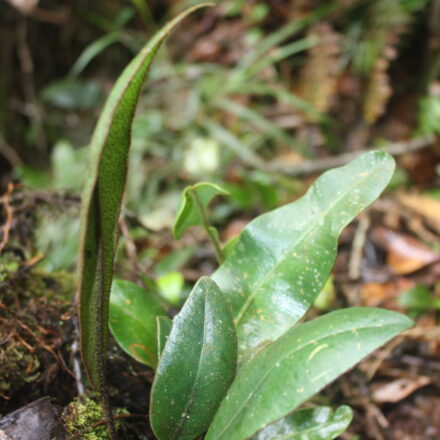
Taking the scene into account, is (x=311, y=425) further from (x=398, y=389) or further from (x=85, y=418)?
(x=398, y=389)

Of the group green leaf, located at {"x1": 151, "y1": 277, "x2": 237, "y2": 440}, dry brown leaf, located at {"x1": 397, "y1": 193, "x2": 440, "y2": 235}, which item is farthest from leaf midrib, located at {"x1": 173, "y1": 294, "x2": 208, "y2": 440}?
dry brown leaf, located at {"x1": 397, "y1": 193, "x2": 440, "y2": 235}

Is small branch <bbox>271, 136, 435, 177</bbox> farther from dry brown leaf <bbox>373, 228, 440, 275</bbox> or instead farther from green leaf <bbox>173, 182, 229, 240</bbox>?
green leaf <bbox>173, 182, 229, 240</bbox>

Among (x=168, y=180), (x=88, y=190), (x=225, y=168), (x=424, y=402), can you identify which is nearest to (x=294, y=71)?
(x=225, y=168)

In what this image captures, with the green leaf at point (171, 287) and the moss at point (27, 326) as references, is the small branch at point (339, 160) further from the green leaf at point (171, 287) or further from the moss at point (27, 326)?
the moss at point (27, 326)

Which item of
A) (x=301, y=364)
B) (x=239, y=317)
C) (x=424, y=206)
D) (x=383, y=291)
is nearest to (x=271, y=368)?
(x=301, y=364)

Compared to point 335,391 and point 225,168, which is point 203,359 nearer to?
point 335,391

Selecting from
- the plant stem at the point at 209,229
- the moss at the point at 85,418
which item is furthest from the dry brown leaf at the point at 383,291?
the moss at the point at 85,418
